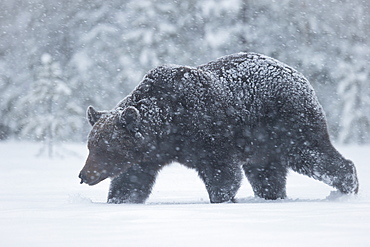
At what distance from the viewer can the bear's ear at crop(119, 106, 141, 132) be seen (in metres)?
6.34

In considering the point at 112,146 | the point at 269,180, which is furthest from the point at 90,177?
the point at 269,180

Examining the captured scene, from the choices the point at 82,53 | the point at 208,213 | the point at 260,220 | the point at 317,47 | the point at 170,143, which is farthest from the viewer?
the point at 82,53

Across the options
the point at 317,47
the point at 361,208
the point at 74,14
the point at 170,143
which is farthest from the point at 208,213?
the point at 74,14

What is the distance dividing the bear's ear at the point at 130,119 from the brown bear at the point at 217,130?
0.01 m

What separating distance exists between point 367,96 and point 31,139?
1321 cm

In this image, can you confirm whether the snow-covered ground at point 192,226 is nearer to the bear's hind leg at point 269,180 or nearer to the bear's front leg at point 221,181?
the bear's front leg at point 221,181

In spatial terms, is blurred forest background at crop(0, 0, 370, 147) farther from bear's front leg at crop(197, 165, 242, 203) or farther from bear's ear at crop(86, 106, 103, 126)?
bear's front leg at crop(197, 165, 242, 203)

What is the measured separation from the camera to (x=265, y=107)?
6586 mm

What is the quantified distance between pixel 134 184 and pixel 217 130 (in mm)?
1197

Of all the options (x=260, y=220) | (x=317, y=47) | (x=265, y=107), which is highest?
(x=317, y=47)

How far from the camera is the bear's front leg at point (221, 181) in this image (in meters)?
6.33

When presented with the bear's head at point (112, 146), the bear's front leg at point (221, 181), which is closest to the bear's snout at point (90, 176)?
the bear's head at point (112, 146)

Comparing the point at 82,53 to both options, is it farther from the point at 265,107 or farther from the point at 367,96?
the point at 265,107

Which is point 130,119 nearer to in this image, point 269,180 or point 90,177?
point 90,177
